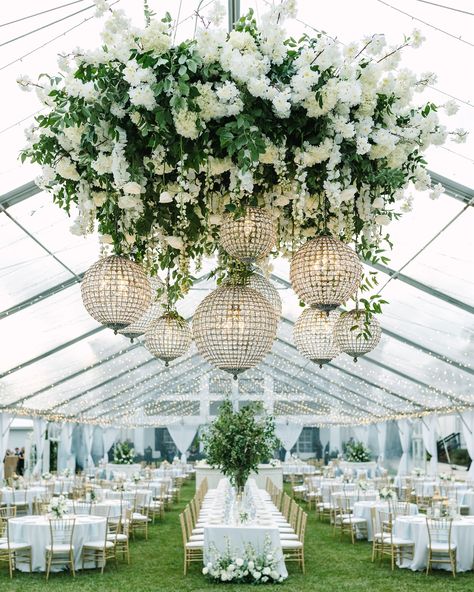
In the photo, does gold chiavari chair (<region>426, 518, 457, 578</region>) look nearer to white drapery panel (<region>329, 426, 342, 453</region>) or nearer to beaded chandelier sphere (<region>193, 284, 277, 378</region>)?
beaded chandelier sphere (<region>193, 284, 277, 378</region>)

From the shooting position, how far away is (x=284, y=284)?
14.2 metres

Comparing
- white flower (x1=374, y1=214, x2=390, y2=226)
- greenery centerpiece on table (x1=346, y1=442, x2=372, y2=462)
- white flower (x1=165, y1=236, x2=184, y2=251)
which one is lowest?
greenery centerpiece on table (x1=346, y1=442, x2=372, y2=462)

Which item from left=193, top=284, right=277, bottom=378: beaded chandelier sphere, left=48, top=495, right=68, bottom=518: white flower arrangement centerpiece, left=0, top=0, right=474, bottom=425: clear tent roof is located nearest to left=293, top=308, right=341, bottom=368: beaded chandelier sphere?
left=193, top=284, right=277, bottom=378: beaded chandelier sphere

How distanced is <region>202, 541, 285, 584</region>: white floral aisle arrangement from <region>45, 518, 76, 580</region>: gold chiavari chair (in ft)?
7.18

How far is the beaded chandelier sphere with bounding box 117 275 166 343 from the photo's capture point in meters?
3.23

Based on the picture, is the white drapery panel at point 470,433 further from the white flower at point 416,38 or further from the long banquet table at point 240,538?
the white flower at point 416,38

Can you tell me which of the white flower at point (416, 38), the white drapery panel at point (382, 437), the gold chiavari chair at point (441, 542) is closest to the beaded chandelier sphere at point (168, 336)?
A: the white flower at point (416, 38)

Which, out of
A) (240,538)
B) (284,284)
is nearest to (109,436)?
(284,284)

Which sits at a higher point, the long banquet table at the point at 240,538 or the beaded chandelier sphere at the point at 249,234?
the beaded chandelier sphere at the point at 249,234

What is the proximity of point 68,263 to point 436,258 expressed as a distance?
5443mm

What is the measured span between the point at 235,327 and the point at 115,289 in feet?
1.62

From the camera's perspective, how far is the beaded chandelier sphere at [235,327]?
2.68 m

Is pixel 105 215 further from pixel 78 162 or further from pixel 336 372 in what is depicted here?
pixel 336 372

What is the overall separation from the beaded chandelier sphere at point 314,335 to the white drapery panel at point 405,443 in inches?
869
